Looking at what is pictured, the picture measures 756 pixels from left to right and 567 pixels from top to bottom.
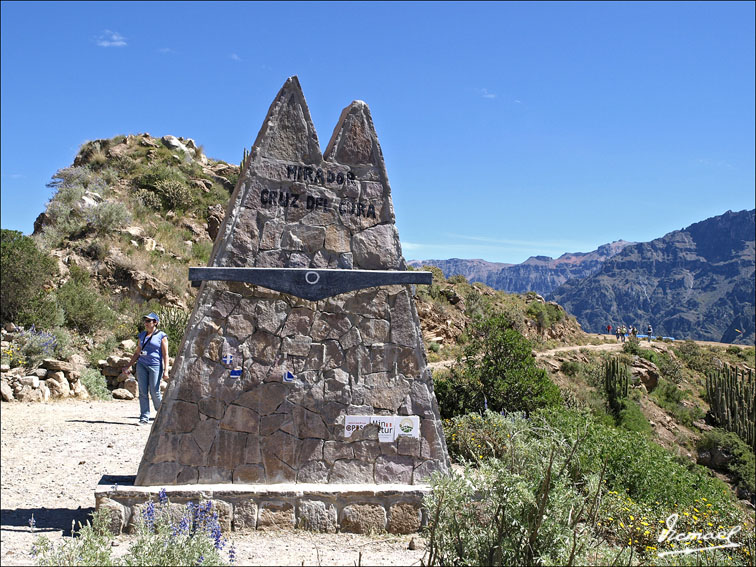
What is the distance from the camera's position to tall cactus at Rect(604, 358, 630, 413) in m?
22.3

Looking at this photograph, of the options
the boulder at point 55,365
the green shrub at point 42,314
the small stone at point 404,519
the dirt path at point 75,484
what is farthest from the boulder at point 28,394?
the small stone at point 404,519

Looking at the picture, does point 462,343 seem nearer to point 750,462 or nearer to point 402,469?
point 750,462

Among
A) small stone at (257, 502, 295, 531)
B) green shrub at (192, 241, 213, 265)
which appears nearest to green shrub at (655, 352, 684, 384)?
green shrub at (192, 241, 213, 265)

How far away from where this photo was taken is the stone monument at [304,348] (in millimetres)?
5297

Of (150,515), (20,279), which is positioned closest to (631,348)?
(20,279)

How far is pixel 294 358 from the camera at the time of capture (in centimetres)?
550

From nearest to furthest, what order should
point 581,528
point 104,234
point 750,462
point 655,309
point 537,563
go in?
1. point 537,563
2. point 581,528
3. point 104,234
4. point 750,462
5. point 655,309

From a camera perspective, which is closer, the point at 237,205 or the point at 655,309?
the point at 237,205

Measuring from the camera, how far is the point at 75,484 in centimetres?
643

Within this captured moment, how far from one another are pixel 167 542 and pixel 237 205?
9.32 feet

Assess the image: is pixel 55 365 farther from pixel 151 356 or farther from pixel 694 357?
pixel 694 357

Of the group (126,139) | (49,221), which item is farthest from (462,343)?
(126,139)

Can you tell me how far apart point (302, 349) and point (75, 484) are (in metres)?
3.13

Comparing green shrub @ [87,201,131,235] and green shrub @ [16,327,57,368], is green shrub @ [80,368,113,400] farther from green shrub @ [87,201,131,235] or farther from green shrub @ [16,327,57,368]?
green shrub @ [87,201,131,235]
